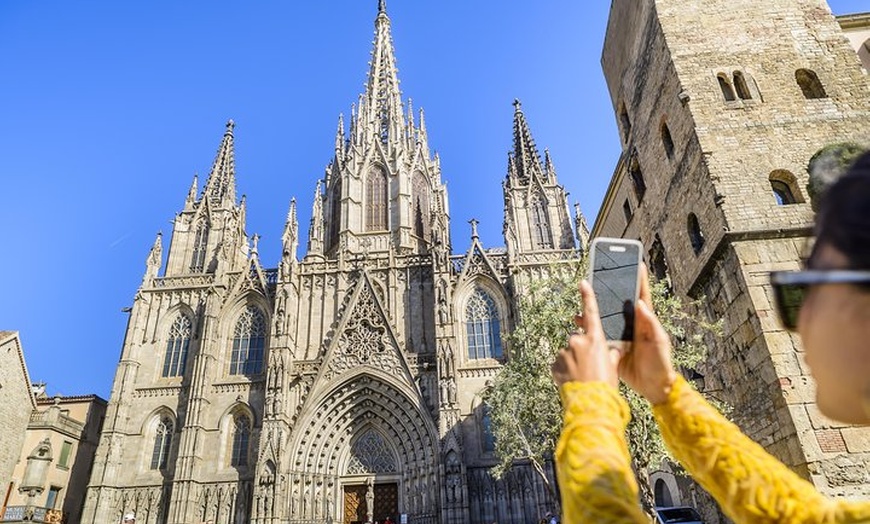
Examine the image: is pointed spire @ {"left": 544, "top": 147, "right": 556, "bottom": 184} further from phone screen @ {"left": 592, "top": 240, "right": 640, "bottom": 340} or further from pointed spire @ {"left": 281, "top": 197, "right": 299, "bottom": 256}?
phone screen @ {"left": 592, "top": 240, "right": 640, "bottom": 340}

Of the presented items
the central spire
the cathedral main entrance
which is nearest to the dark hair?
the cathedral main entrance

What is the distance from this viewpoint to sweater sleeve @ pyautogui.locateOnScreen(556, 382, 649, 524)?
959 millimetres

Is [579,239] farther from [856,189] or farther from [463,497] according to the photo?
[856,189]

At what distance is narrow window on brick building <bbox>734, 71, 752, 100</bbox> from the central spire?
25.6 m

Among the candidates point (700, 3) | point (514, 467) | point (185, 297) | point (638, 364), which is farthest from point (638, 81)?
point (185, 297)

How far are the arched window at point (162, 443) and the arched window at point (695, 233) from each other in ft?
77.3

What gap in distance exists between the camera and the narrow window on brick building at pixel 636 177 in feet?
45.8

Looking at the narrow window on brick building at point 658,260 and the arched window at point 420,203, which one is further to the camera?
the arched window at point 420,203

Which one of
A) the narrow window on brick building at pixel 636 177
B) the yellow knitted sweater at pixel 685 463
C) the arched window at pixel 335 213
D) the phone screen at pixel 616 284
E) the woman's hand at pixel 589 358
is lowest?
the yellow knitted sweater at pixel 685 463

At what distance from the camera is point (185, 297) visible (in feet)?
89.0

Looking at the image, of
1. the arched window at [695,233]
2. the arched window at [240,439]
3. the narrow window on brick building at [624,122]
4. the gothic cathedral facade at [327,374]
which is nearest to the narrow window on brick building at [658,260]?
the arched window at [695,233]

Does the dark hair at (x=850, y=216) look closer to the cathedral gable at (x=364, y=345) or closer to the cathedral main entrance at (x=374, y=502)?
the cathedral gable at (x=364, y=345)

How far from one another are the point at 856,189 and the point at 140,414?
93.4 feet

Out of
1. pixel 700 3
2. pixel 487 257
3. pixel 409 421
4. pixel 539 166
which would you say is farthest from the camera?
pixel 539 166
